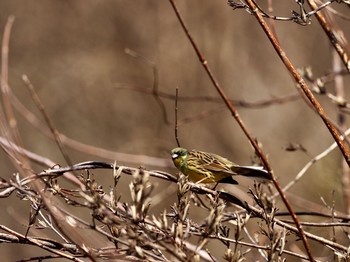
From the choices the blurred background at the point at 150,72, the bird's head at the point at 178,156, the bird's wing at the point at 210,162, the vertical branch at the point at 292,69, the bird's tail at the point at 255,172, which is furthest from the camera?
the blurred background at the point at 150,72

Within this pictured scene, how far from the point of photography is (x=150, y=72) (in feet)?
37.9

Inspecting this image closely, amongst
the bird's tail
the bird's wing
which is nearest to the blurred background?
the bird's wing

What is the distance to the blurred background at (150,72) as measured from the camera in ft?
36.2

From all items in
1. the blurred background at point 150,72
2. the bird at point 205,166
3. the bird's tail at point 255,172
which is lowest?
the bird's tail at point 255,172

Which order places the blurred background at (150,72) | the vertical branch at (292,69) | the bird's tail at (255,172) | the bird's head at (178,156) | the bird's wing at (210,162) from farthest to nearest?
1. the blurred background at (150,72)
2. the bird's head at (178,156)
3. the bird's wing at (210,162)
4. the bird's tail at (255,172)
5. the vertical branch at (292,69)

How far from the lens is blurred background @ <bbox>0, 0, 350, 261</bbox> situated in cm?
1103

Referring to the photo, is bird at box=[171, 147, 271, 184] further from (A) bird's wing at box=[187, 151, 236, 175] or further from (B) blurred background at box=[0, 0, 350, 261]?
(B) blurred background at box=[0, 0, 350, 261]

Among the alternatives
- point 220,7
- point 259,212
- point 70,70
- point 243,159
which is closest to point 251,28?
point 220,7

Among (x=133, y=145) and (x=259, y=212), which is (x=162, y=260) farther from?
(x=133, y=145)

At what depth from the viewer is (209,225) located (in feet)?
6.41

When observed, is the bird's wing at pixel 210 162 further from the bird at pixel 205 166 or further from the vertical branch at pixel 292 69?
the vertical branch at pixel 292 69

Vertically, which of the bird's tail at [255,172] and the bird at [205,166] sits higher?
the bird at [205,166]

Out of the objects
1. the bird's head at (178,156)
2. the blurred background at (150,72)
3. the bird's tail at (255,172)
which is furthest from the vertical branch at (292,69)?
the blurred background at (150,72)

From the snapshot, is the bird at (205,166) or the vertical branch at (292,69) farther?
the bird at (205,166)
